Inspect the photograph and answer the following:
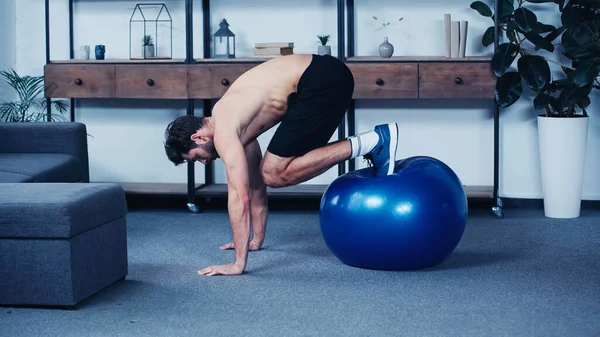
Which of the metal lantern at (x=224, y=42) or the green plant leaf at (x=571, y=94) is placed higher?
the metal lantern at (x=224, y=42)

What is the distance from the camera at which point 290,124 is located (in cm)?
402

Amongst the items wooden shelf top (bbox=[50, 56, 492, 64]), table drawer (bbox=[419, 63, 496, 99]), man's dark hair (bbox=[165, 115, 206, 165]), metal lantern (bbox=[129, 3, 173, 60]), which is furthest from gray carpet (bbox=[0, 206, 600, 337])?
metal lantern (bbox=[129, 3, 173, 60])

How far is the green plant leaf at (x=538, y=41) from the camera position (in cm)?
511

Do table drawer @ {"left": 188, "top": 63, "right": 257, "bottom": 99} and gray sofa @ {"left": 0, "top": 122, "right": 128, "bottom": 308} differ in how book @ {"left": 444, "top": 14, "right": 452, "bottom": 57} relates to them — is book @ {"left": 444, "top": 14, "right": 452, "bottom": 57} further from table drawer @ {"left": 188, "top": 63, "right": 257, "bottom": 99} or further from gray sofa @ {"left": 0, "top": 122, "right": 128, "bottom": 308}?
gray sofa @ {"left": 0, "top": 122, "right": 128, "bottom": 308}

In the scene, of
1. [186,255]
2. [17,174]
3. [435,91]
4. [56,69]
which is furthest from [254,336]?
[56,69]

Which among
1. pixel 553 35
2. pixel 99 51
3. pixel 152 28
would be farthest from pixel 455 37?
pixel 99 51

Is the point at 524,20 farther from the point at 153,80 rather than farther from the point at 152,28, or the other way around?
the point at 152,28

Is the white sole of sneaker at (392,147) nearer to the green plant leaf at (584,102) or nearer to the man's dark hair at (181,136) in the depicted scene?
the man's dark hair at (181,136)

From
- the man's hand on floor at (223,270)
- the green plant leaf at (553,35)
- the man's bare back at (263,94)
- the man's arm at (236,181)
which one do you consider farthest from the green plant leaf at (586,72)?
the man's hand on floor at (223,270)

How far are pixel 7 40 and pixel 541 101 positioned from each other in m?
3.56

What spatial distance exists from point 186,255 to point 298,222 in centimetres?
107

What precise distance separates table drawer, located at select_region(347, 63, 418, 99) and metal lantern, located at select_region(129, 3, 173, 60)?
4.65 ft

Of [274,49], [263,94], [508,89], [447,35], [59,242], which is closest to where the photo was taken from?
[59,242]

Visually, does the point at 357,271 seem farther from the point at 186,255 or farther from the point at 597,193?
the point at 597,193
